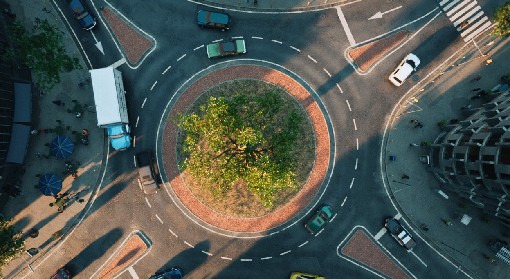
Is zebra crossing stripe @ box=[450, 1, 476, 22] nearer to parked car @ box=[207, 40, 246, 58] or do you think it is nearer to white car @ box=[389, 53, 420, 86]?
white car @ box=[389, 53, 420, 86]

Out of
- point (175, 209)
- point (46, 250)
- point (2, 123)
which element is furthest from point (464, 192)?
point (2, 123)

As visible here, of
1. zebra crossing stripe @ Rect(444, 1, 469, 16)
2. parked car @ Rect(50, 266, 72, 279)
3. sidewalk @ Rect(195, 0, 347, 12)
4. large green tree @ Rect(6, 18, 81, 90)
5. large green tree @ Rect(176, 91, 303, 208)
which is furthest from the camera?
sidewalk @ Rect(195, 0, 347, 12)

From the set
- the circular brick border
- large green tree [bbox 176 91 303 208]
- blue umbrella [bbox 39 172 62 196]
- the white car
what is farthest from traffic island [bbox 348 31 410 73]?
blue umbrella [bbox 39 172 62 196]

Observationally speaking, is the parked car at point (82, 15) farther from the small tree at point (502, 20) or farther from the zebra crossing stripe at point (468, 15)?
the small tree at point (502, 20)

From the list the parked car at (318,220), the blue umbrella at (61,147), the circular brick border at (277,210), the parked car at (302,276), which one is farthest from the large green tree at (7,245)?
the parked car at (318,220)

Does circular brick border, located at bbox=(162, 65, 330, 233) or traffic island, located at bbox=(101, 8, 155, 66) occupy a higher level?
traffic island, located at bbox=(101, 8, 155, 66)

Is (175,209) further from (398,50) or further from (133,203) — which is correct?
(398,50)

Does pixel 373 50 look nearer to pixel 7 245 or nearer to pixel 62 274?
pixel 62 274
